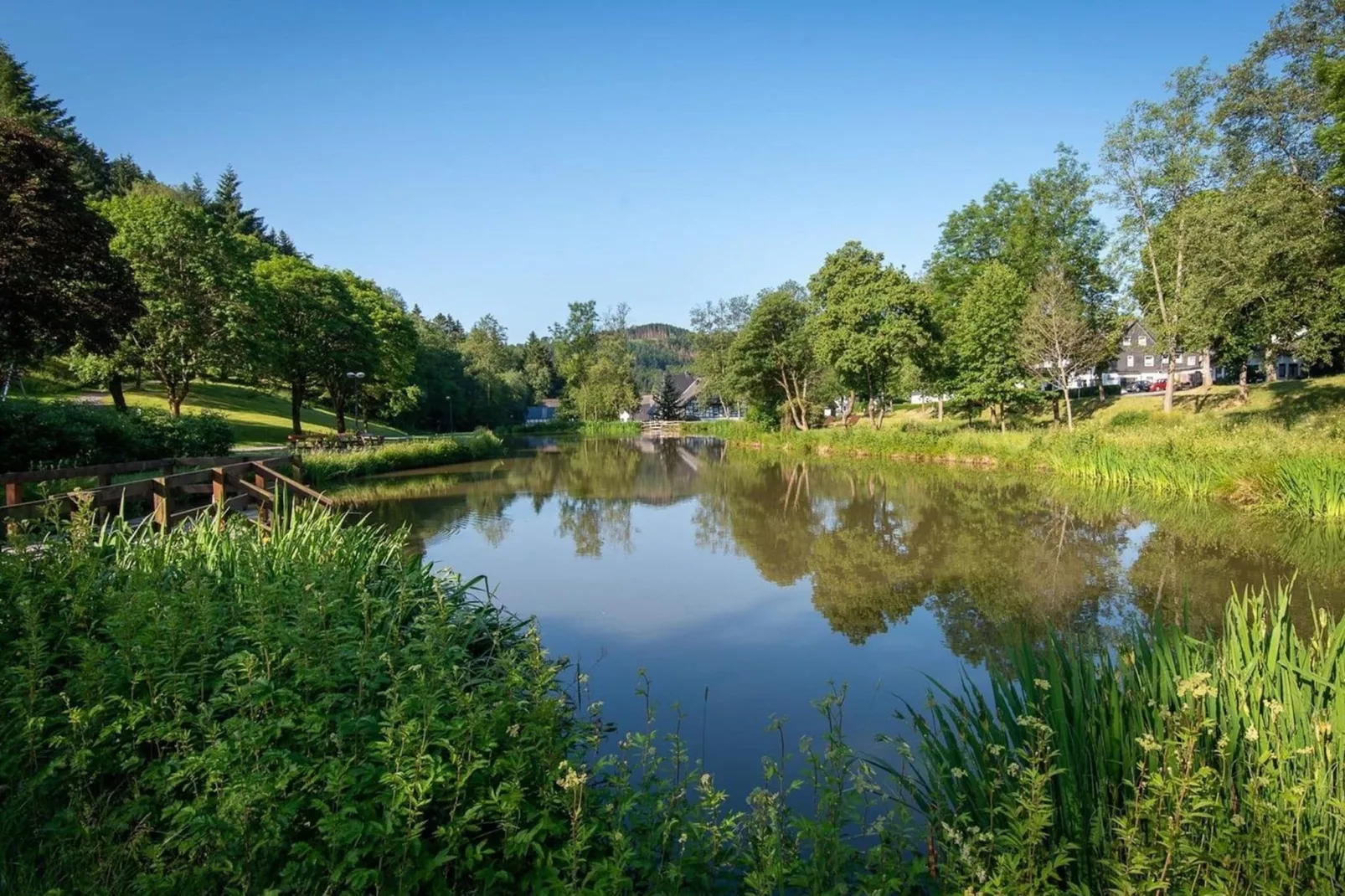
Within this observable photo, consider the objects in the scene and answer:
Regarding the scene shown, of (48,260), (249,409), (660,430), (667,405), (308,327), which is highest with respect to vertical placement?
(308,327)

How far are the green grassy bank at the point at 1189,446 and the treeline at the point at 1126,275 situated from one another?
185 cm

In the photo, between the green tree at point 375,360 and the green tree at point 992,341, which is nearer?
the green tree at point 992,341

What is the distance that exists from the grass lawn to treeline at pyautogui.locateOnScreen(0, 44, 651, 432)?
4.10 ft

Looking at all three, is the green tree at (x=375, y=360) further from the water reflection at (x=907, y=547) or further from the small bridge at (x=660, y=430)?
the small bridge at (x=660, y=430)

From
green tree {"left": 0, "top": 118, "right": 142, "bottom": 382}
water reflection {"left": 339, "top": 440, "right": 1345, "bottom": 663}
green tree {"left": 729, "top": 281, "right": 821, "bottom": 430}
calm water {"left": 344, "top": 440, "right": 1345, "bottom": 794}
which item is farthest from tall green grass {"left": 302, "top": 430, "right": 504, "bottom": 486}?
green tree {"left": 729, "top": 281, "right": 821, "bottom": 430}

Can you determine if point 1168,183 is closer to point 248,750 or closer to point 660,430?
point 248,750

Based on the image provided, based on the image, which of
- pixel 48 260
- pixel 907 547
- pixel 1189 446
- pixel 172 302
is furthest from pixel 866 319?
pixel 48 260

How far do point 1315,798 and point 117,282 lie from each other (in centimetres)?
2663

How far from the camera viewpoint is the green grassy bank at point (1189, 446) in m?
14.1

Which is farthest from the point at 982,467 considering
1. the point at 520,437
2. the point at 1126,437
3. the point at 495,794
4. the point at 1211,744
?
the point at 520,437

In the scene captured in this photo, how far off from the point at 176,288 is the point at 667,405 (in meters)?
60.8

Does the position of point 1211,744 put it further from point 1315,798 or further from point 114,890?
point 114,890

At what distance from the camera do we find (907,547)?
13172mm

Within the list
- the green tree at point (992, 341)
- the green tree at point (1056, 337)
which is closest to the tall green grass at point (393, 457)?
the green tree at point (992, 341)
